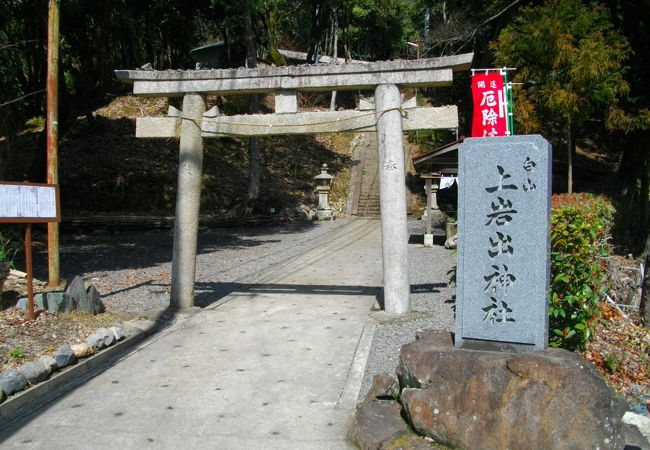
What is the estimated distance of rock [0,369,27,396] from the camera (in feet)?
16.4

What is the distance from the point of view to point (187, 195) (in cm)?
825

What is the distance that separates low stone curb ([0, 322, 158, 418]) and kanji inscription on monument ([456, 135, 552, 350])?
3916mm

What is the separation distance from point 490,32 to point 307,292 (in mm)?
14935

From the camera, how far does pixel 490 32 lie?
20.5m

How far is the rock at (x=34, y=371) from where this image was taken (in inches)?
208

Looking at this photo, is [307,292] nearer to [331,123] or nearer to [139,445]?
[331,123]

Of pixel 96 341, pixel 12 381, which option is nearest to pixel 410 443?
pixel 12 381

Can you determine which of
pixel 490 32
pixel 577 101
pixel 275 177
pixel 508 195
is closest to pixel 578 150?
pixel 490 32

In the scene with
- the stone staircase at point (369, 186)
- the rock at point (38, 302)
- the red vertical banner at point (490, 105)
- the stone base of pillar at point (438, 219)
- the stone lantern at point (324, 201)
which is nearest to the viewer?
the rock at point (38, 302)

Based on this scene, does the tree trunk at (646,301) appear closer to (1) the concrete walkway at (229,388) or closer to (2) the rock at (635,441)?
(1) the concrete walkway at (229,388)

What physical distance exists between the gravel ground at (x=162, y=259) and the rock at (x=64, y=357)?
2162 mm

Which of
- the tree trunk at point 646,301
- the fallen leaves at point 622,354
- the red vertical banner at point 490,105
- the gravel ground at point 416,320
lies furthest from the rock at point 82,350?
the red vertical banner at point 490,105

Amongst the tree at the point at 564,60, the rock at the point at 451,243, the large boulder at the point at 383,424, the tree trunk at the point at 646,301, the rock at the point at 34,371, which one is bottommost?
the large boulder at the point at 383,424

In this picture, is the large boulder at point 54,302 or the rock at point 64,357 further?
the large boulder at point 54,302
